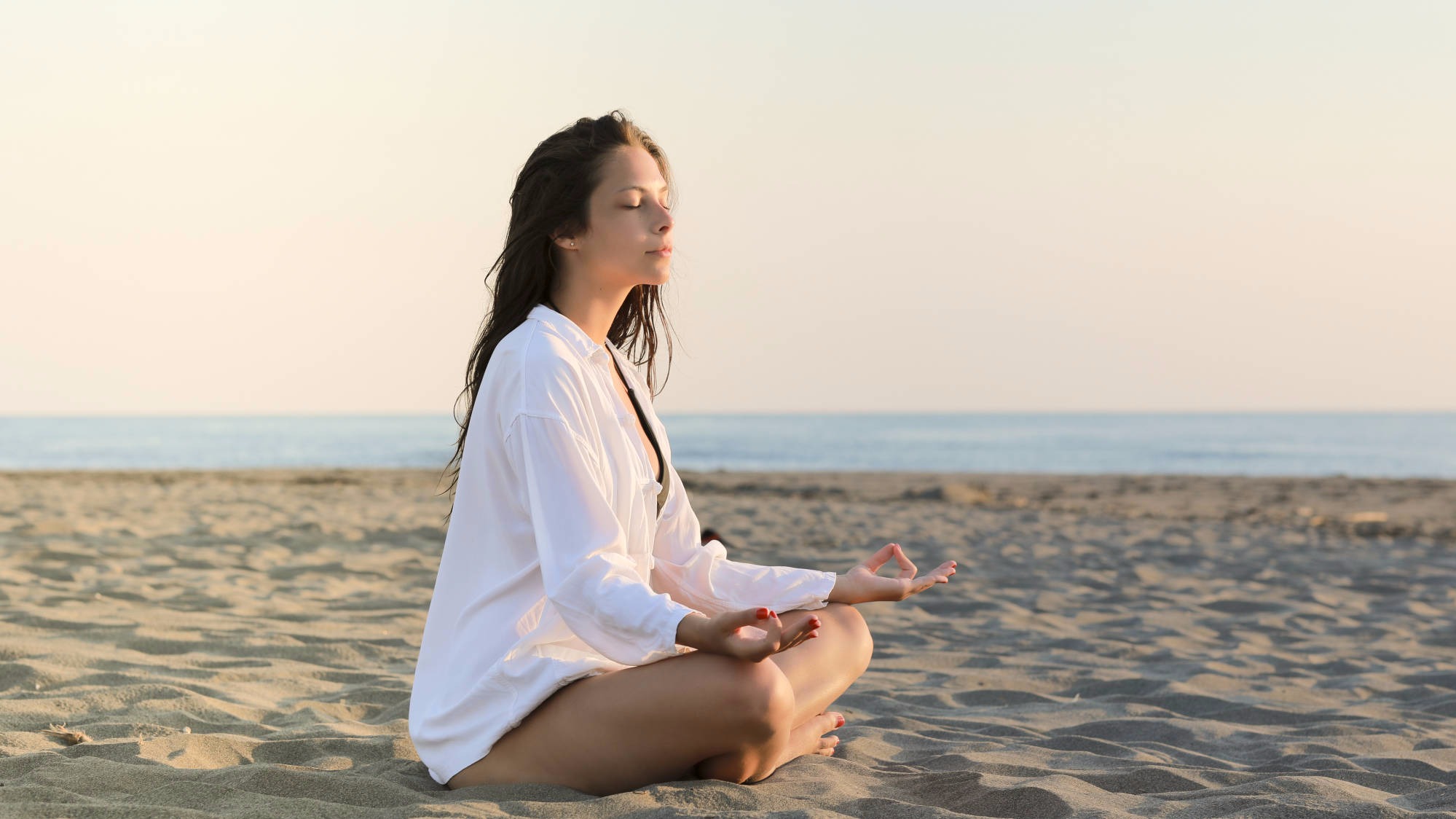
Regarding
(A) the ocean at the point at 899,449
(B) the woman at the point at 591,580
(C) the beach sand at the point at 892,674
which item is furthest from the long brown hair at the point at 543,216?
(A) the ocean at the point at 899,449

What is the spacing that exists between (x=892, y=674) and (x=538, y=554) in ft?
6.62

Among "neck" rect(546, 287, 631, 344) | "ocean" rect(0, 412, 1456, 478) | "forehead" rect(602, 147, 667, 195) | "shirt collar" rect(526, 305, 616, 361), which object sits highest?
"forehead" rect(602, 147, 667, 195)

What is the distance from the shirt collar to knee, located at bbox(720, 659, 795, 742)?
67 centimetres

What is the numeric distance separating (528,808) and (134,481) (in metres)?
12.1

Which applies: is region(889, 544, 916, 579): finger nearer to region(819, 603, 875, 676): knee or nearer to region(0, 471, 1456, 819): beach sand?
region(819, 603, 875, 676): knee

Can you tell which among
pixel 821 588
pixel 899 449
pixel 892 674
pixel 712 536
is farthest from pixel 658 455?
pixel 899 449

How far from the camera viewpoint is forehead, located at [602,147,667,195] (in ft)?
7.34

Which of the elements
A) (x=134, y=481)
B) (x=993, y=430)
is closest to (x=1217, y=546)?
(x=134, y=481)

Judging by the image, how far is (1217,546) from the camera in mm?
7477

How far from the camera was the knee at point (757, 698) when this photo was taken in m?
1.97

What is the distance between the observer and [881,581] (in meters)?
2.40

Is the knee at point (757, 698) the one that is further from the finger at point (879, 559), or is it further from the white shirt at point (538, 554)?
the finger at point (879, 559)

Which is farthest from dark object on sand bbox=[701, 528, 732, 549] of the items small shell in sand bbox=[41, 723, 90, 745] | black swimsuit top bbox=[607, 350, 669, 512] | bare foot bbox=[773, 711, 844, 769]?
small shell in sand bbox=[41, 723, 90, 745]

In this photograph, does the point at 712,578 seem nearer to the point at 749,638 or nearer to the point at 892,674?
the point at 749,638
